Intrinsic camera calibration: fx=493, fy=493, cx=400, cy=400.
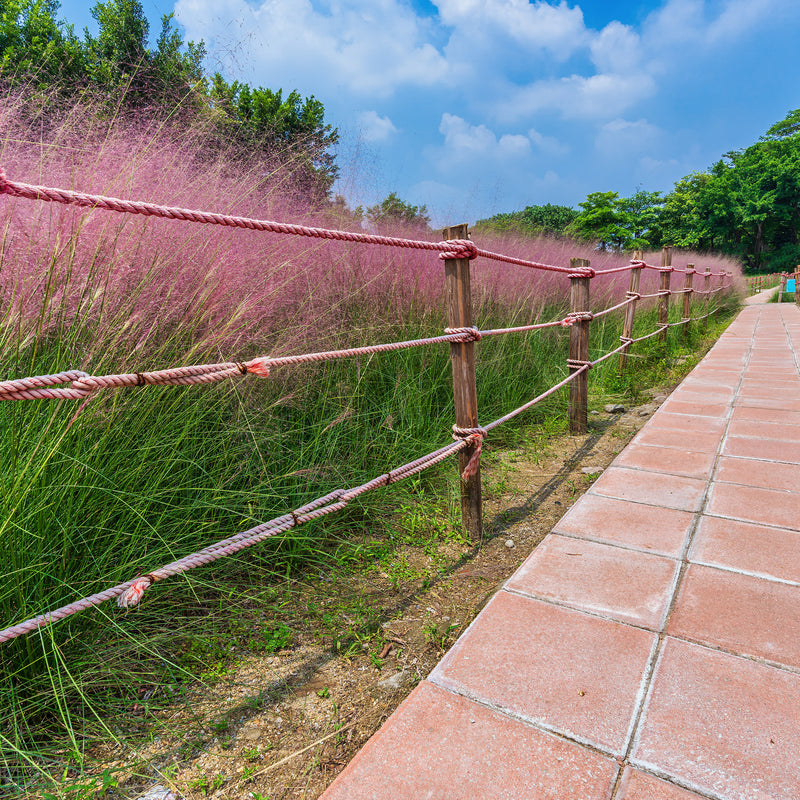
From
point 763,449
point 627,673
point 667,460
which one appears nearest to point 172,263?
point 627,673

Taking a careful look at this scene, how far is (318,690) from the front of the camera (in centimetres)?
124

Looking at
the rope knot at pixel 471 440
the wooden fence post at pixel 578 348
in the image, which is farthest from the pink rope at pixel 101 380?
the wooden fence post at pixel 578 348

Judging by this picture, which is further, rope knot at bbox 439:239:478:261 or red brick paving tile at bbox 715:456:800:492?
red brick paving tile at bbox 715:456:800:492

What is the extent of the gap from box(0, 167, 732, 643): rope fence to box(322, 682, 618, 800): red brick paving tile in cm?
52

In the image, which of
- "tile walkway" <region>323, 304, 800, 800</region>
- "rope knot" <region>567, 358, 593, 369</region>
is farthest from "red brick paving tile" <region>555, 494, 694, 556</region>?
"rope knot" <region>567, 358, 593, 369</region>

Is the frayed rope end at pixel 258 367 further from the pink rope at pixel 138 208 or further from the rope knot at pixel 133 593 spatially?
the rope knot at pixel 133 593

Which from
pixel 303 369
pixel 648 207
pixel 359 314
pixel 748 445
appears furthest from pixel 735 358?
pixel 648 207

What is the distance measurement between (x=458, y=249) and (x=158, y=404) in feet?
3.74

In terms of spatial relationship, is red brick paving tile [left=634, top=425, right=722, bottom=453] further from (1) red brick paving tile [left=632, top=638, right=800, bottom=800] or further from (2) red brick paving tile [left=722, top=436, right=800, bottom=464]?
(1) red brick paving tile [left=632, top=638, right=800, bottom=800]

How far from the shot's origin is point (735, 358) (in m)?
5.66

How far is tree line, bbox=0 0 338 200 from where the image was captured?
9.19ft

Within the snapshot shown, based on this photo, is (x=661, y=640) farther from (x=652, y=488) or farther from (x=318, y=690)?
(x=652, y=488)

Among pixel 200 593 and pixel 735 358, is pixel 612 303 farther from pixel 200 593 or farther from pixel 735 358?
pixel 200 593

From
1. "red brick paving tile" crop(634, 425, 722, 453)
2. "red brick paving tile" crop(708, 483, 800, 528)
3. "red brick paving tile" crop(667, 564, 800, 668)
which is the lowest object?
"red brick paving tile" crop(667, 564, 800, 668)
